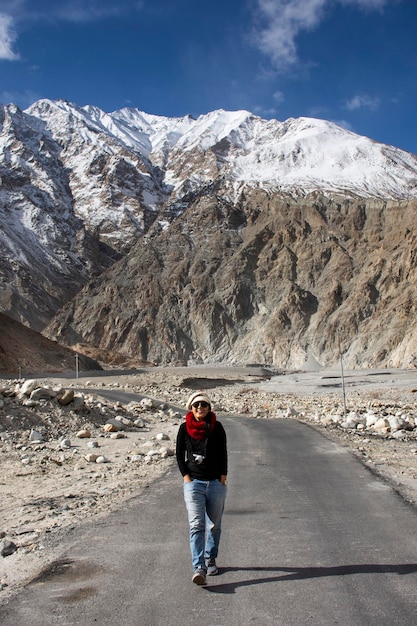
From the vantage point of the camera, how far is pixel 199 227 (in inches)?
4715

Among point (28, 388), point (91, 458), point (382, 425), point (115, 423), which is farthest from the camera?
point (382, 425)

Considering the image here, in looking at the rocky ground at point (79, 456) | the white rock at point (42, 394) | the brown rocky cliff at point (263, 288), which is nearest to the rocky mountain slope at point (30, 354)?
the brown rocky cliff at point (263, 288)

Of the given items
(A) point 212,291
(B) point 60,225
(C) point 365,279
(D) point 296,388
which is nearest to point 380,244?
(C) point 365,279

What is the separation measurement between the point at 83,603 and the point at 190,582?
3.02 ft

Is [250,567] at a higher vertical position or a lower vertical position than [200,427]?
lower

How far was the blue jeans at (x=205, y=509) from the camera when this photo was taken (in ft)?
17.2

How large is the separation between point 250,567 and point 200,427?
1.33m

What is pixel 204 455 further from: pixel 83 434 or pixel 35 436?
pixel 83 434

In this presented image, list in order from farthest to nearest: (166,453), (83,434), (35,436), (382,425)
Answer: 1. (382,425)
2. (83,434)
3. (35,436)
4. (166,453)

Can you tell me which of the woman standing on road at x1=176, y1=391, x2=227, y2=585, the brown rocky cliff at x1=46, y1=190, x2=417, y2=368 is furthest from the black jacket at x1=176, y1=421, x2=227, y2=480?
the brown rocky cliff at x1=46, y1=190, x2=417, y2=368

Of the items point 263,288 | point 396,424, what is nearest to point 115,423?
point 396,424

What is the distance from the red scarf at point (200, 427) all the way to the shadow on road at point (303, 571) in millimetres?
1212

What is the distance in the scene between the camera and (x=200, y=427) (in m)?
5.40

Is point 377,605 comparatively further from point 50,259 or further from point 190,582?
point 50,259
